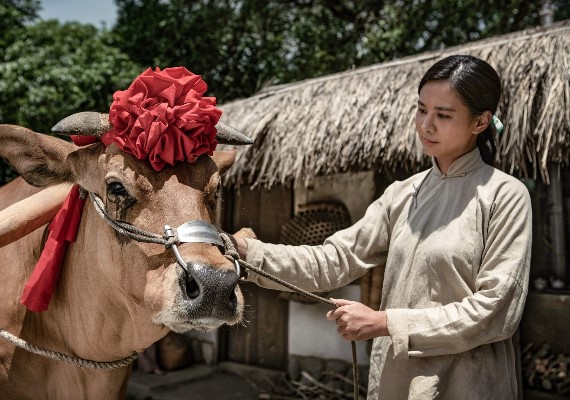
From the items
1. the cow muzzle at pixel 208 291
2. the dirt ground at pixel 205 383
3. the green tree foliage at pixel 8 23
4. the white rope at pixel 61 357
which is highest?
the green tree foliage at pixel 8 23

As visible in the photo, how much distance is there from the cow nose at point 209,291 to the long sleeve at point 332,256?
59 centimetres

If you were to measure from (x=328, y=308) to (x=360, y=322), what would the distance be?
450 centimetres

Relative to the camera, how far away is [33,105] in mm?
6609

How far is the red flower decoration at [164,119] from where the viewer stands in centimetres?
199

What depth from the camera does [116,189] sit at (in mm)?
2035

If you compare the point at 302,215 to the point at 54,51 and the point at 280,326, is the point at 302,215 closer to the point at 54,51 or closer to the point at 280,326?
the point at 280,326

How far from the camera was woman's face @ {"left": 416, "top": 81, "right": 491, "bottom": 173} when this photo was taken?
2.16 meters

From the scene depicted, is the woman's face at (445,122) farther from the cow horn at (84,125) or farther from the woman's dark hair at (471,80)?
the cow horn at (84,125)

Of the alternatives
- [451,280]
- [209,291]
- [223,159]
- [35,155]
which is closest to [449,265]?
[451,280]

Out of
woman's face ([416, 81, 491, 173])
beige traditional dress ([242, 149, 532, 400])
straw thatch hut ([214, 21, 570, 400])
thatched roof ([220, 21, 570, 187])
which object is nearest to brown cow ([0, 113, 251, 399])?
beige traditional dress ([242, 149, 532, 400])

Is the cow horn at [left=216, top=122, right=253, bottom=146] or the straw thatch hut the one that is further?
the straw thatch hut

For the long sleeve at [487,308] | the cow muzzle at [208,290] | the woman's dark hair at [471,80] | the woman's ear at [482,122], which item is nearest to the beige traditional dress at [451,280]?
the long sleeve at [487,308]

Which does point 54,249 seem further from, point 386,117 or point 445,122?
point 386,117

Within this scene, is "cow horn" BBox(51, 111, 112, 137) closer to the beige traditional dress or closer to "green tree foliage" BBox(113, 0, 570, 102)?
the beige traditional dress
